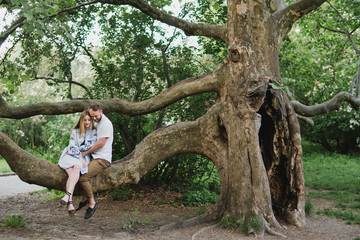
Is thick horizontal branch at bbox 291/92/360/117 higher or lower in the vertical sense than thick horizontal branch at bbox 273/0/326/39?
lower

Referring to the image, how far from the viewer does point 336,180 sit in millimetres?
12695

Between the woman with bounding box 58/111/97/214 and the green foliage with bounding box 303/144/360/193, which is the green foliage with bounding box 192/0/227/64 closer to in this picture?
the woman with bounding box 58/111/97/214

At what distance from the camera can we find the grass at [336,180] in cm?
869

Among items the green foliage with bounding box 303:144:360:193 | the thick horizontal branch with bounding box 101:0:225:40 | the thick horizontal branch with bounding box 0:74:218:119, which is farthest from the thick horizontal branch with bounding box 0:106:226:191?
the green foliage with bounding box 303:144:360:193

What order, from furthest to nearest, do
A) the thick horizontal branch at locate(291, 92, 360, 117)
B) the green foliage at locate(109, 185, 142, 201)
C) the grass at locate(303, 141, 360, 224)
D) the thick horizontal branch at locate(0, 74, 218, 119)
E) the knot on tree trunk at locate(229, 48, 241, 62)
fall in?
the green foliage at locate(109, 185, 142, 201), the thick horizontal branch at locate(291, 92, 360, 117), the grass at locate(303, 141, 360, 224), the thick horizontal branch at locate(0, 74, 218, 119), the knot on tree trunk at locate(229, 48, 241, 62)

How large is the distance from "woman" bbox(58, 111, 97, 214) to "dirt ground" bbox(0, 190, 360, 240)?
104 centimetres

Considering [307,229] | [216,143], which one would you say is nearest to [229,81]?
[216,143]

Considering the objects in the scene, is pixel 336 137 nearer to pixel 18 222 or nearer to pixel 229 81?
pixel 229 81

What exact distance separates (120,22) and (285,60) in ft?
16.5

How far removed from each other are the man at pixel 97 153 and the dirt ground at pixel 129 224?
67 centimetres

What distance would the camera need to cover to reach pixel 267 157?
793 cm

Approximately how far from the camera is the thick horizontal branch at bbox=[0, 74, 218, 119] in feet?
25.9

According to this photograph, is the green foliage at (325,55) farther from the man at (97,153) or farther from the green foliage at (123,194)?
the green foliage at (123,194)

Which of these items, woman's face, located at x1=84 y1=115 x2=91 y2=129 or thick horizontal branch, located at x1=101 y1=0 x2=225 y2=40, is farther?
thick horizontal branch, located at x1=101 y1=0 x2=225 y2=40
